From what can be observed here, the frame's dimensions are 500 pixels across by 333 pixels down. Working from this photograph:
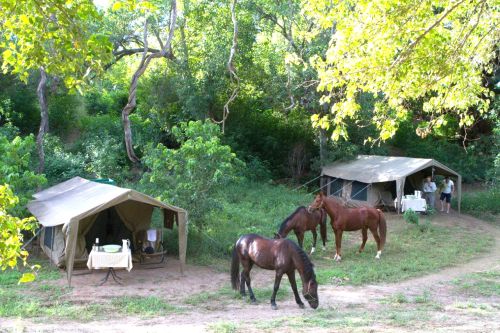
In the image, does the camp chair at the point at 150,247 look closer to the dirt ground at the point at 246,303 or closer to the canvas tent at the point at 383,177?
the dirt ground at the point at 246,303

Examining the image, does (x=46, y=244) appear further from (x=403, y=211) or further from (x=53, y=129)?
(x=53, y=129)

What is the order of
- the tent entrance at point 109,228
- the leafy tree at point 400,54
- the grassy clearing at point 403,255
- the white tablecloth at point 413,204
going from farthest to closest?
1. the white tablecloth at point 413,204
2. the tent entrance at point 109,228
3. the grassy clearing at point 403,255
4. the leafy tree at point 400,54

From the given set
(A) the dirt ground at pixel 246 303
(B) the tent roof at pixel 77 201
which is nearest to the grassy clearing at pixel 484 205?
(A) the dirt ground at pixel 246 303

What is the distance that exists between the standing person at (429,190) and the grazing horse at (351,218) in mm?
5983

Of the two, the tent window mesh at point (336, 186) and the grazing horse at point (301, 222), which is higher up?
the tent window mesh at point (336, 186)

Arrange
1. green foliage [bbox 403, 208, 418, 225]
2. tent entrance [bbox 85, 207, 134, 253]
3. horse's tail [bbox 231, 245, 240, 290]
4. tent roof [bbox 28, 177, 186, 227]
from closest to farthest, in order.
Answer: horse's tail [bbox 231, 245, 240, 290] < tent roof [bbox 28, 177, 186, 227] < tent entrance [bbox 85, 207, 134, 253] < green foliage [bbox 403, 208, 418, 225]

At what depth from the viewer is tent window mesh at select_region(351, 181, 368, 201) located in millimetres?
19678

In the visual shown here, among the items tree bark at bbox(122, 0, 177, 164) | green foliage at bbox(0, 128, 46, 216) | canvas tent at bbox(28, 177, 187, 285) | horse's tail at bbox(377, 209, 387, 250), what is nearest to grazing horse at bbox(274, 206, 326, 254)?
horse's tail at bbox(377, 209, 387, 250)

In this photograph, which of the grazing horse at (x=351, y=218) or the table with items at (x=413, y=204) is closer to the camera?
the grazing horse at (x=351, y=218)

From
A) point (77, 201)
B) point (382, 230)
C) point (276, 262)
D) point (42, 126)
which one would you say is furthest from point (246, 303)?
point (42, 126)

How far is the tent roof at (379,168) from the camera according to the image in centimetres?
1844

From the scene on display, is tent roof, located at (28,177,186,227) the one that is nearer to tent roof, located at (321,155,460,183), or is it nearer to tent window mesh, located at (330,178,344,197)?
tent roof, located at (321,155,460,183)

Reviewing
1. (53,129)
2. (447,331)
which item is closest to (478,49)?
(447,331)

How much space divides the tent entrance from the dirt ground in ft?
4.26
